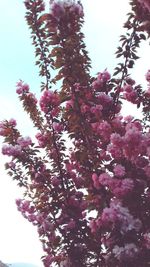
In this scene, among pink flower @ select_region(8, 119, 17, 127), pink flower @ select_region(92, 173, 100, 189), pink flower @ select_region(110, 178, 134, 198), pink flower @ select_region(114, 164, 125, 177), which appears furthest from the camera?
pink flower @ select_region(8, 119, 17, 127)

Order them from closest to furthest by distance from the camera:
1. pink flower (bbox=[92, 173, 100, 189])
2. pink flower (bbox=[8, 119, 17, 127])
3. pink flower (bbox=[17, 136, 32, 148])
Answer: pink flower (bbox=[92, 173, 100, 189])
pink flower (bbox=[17, 136, 32, 148])
pink flower (bbox=[8, 119, 17, 127])

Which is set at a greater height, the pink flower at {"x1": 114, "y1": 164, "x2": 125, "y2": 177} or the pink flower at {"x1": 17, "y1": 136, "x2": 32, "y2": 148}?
the pink flower at {"x1": 17, "y1": 136, "x2": 32, "y2": 148}

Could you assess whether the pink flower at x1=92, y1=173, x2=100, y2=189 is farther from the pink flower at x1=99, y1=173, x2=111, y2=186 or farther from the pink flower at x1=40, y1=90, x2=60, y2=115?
the pink flower at x1=40, y1=90, x2=60, y2=115

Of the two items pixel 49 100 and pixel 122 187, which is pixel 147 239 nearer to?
pixel 122 187

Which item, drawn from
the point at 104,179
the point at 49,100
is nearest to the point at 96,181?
the point at 104,179

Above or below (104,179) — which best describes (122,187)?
below

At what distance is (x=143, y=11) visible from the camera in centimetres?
388

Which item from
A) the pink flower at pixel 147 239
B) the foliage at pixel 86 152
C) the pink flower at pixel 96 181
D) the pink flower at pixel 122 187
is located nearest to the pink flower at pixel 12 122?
the foliage at pixel 86 152

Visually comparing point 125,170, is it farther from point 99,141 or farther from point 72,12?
point 72,12

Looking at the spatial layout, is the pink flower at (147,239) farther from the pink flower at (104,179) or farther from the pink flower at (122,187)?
the pink flower at (104,179)

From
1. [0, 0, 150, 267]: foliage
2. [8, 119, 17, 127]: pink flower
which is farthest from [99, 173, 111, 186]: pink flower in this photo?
[8, 119, 17, 127]: pink flower

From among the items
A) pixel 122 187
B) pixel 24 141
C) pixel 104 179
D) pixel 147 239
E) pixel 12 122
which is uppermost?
pixel 12 122

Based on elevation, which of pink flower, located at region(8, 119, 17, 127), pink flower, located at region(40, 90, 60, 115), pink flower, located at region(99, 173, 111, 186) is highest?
pink flower, located at region(8, 119, 17, 127)

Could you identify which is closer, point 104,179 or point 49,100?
point 104,179
